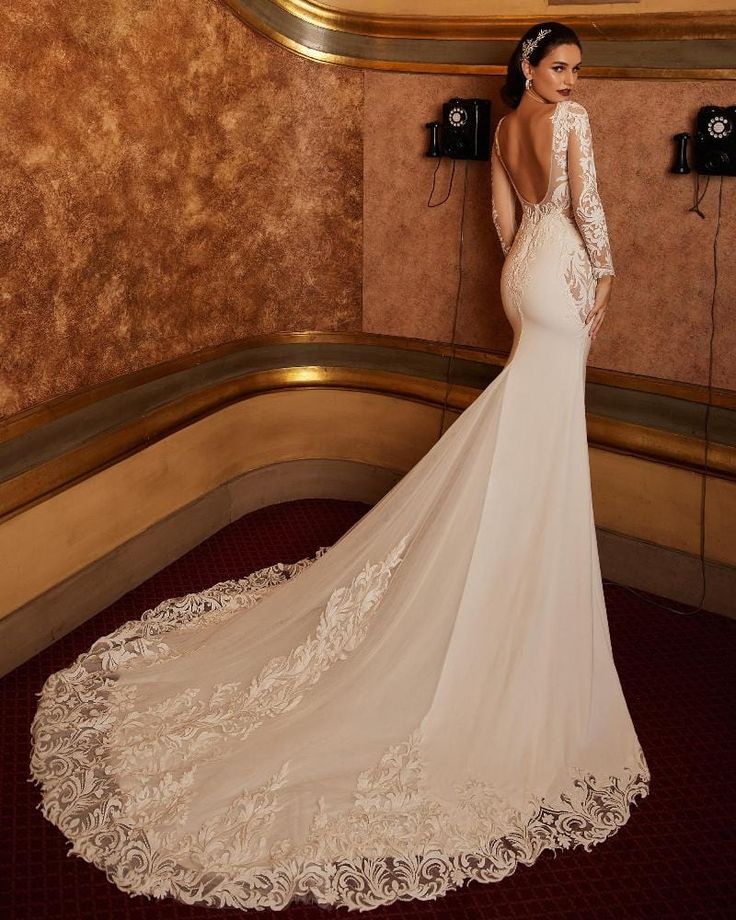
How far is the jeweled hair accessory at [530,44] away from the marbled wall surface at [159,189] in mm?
1374

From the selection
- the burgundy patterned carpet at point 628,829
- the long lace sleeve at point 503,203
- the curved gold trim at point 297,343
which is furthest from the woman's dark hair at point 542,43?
the burgundy patterned carpet at point 628,829

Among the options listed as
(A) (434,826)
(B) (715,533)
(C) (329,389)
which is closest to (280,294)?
(C) (329,389)

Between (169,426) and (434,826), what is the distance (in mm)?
2016

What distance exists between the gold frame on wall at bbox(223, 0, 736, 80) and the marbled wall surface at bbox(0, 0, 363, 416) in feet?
0.31

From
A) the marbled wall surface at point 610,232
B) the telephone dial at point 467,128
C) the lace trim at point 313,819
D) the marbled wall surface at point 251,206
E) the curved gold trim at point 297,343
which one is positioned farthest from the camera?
the telephone dial at point 467,128

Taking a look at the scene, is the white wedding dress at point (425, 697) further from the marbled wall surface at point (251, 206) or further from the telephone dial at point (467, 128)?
the telephone dial at point (467, 128)

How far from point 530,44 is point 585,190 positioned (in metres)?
0.49

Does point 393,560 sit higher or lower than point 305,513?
higher

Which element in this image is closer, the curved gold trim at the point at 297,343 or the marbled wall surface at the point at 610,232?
the curved gold trim at the point at 297,343

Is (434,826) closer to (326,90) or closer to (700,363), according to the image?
(700,363)

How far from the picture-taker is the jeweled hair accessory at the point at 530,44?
287 cm

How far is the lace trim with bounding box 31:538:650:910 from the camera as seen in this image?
2338mm

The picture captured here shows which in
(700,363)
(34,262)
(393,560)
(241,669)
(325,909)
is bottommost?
(325,909)

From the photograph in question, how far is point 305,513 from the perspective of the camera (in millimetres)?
4578
